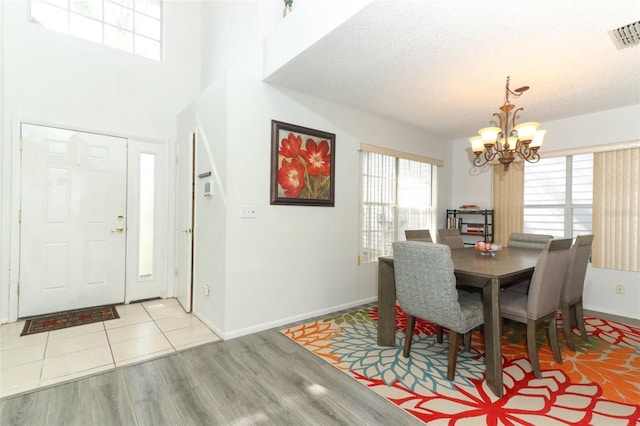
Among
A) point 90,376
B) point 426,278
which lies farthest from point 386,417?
point 90,376

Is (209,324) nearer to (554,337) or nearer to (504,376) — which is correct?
(504,376)

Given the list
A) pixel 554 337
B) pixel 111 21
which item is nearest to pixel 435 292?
pixel 554 337

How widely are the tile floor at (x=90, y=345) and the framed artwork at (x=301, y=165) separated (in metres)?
1.55

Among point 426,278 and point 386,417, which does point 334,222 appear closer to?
point 426,278

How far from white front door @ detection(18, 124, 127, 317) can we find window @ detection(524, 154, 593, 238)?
213 inches

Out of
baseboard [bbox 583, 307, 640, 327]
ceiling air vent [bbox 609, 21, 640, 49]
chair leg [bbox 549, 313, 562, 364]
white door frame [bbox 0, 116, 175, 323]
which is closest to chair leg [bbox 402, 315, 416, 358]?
chair leg [bbox 549, 313, 562, 364]

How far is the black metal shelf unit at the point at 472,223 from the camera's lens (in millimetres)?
4684

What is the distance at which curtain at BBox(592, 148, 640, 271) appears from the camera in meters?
3.48

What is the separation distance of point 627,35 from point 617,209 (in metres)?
2.34

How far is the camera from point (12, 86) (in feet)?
9.93

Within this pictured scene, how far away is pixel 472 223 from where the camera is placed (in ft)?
16.2

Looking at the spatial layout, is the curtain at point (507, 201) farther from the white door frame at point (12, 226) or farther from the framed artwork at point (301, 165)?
the white door frame at point (12, 226)

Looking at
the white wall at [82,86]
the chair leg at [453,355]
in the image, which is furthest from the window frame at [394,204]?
the white wall at [82,86]

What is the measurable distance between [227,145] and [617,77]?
3645mm
